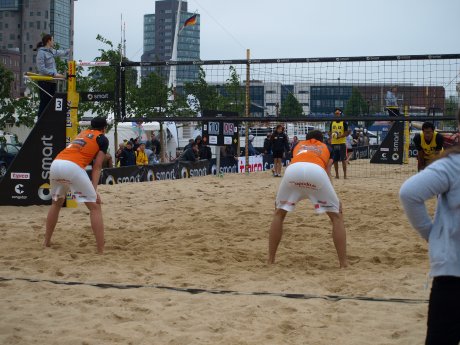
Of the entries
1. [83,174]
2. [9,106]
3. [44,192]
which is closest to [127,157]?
[9,106]

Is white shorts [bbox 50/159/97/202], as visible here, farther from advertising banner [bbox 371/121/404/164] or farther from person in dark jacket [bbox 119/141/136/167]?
advertising banner [bbox 371/121/404/164]

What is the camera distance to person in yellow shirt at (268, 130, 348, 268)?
6.29 metres

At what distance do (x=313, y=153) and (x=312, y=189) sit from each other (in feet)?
1.30

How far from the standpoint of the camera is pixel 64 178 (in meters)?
7.01

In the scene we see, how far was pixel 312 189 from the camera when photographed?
6324 millimetres

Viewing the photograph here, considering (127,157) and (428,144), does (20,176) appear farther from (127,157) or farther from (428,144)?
(127,157)

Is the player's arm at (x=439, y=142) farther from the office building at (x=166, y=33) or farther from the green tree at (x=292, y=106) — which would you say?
the office building at (x=166, y=33)

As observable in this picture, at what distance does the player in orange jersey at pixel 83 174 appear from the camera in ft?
23.0

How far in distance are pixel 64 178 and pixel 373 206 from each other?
5317 mm

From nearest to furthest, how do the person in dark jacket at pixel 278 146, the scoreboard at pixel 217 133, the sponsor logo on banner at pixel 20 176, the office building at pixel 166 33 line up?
the sponsor logo on banner at pixel 20 176, the person in dark jacket at pixel 278 146, the scoreboard at pixel 217 133, the office building at pixel 166 33

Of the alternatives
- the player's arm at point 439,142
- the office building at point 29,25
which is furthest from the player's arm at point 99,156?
the office building at point 29,25

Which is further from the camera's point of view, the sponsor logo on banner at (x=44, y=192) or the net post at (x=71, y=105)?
the sponsor logo on banner at (x=44, y=192)

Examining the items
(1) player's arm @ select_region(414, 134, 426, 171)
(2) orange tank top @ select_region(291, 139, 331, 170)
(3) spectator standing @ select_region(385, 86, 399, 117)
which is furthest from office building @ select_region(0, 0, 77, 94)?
(2) orange tank top @ select_region(291, 139, 331, 170)

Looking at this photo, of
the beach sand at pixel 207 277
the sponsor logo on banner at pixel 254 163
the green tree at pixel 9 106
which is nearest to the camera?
the beach sand at pixel 207 277
